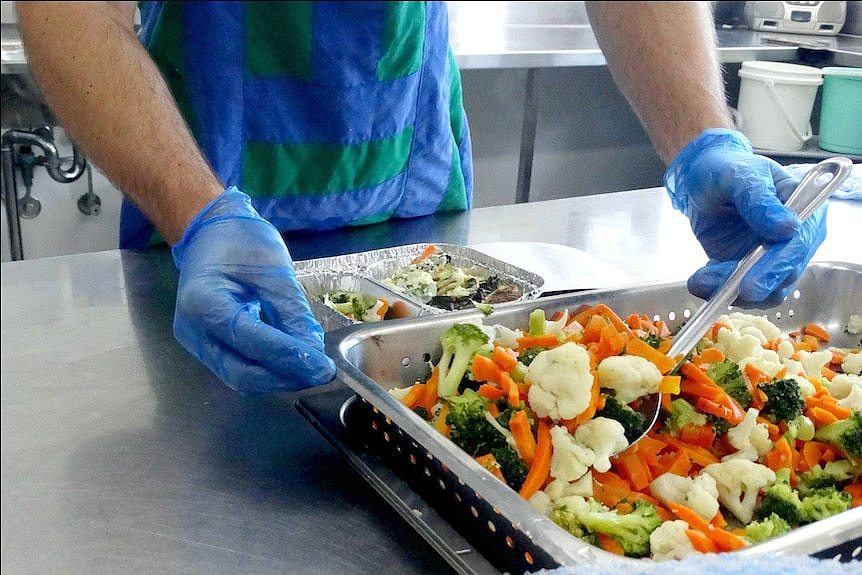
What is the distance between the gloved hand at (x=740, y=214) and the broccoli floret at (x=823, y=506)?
27cm

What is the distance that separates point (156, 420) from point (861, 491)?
2.02ft

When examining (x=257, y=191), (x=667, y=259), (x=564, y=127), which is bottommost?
(x=667, y=259)

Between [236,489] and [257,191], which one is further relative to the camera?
[257,191]

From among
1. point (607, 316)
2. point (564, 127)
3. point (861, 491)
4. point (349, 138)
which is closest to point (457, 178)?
point (349, 138)

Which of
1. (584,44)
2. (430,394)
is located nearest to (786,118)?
(584,44)

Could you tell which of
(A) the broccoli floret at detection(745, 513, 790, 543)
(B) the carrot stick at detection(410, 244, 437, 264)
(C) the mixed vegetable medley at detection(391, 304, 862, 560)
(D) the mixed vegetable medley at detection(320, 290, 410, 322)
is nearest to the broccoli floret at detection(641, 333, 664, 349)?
(C) the mixed vegetable medley at detection(391, 304, 862, 560)

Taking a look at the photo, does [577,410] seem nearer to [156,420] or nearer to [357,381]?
[357,381]

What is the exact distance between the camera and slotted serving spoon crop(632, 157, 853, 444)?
76 cm

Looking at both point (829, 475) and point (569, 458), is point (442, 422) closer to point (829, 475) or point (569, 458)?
point (569, 458)

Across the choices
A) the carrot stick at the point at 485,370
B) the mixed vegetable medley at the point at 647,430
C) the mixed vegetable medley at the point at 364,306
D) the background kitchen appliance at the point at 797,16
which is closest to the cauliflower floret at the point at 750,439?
the mixed vegetable medley at the point at 647,430

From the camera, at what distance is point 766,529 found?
574mm

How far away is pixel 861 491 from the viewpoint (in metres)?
0.70

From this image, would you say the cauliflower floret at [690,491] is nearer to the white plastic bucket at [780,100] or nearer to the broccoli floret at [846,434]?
the broccoli floret at [846,434]

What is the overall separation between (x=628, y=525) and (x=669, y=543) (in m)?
0.03
